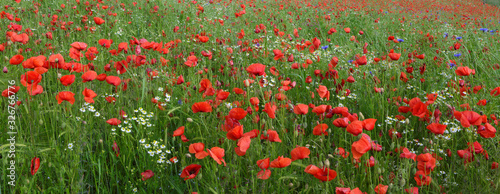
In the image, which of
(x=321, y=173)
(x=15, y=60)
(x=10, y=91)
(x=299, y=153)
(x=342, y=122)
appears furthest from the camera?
(x=15, y=60)

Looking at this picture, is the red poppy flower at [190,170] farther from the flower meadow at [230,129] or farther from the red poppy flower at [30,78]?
the red poppy flower at [30,78]

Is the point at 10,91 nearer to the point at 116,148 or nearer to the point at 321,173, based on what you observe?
the point at 116,148

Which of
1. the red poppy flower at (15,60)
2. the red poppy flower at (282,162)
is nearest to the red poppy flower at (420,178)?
the red poppy flower at (282,162)

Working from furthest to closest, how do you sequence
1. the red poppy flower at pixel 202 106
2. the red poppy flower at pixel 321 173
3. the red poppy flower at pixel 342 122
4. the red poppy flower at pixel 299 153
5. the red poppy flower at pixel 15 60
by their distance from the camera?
the red poppy flower at pixel 15 60 → the red poppy flower at pixel 202 106 → the red poppy flower at pixel 342 122 → the red poppy flower at pixel 299 153 → the red poppy flower at pixel 321 173

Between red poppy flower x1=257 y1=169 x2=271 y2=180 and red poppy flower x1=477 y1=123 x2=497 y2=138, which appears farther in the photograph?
red poppy flower x1=477 y1=123 x2=497 y2=138

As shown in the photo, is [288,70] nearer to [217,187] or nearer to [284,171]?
[284,171]

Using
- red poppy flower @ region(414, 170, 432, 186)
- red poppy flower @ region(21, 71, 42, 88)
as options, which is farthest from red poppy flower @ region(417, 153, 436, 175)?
red poppy flower @ region(21, 71, 42, 88)

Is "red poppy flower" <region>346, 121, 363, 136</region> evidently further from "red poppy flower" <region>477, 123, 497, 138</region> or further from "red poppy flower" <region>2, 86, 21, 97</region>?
"red poppy flower" <region>2, 86, 21, 97</region>

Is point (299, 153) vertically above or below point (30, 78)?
below

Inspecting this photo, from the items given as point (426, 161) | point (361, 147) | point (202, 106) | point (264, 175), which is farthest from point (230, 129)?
point (426, 161)

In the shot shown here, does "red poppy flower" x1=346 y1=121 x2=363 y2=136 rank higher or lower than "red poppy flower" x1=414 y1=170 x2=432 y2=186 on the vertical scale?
higher

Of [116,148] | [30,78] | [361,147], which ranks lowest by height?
[116,148]

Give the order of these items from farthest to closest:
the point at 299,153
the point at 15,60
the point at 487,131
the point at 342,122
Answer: the point at 15,60, the point at 487,131, the point at 342,122, the point at 299,153

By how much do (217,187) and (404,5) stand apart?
11.6m
